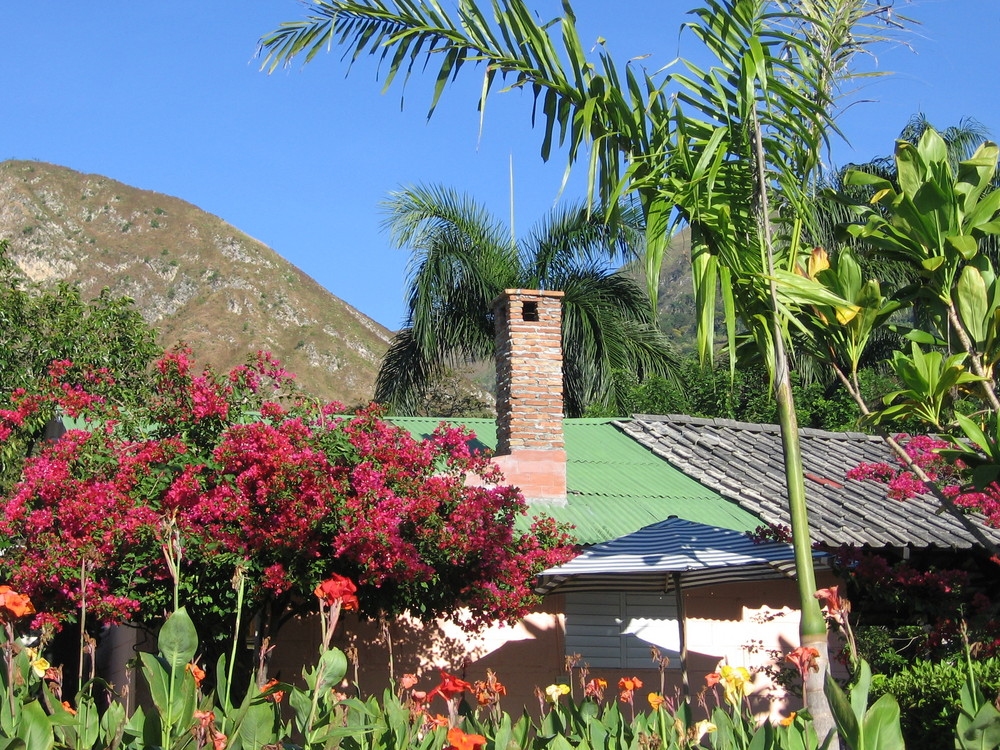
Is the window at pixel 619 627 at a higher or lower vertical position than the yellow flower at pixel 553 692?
lower

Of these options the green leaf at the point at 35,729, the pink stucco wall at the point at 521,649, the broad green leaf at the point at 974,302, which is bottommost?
the pink stucco wall at the point at 521,649

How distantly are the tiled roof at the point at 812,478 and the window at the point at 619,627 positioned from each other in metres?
1.59

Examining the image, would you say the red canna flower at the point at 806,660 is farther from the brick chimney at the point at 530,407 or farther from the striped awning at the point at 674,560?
the brick chimney at the point at 530,407

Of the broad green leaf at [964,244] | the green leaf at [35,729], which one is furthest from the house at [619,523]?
the green leaf at [35,729]

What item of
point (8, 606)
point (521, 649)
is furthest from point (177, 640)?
point (521, 649)

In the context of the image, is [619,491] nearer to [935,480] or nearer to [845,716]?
[935,480]

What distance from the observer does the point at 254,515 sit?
8.42 meters

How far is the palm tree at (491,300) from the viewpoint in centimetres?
1958

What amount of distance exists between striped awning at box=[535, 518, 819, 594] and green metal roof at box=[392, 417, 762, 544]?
4.39 feet

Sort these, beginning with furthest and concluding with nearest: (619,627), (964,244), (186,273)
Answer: (186,273) < (619,627) < (964,244)

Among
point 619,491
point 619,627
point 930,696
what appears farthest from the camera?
point 619,491

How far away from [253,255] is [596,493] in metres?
70.8

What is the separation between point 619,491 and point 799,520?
7667 millimetres

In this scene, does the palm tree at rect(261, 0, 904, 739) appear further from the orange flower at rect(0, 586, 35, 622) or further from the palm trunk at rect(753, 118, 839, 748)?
the orange flower at rect(0, 586, 35, 622)
